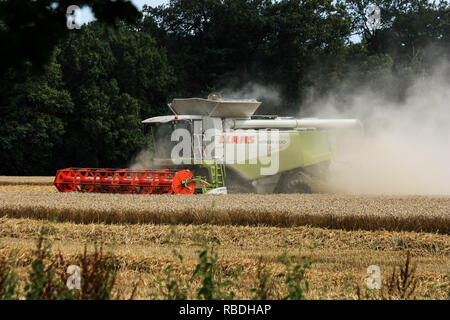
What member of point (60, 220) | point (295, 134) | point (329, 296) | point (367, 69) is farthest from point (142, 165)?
point (367, 69)

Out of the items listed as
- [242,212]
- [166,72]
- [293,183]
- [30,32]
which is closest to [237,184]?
[293,183]

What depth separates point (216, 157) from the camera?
45.2 feet

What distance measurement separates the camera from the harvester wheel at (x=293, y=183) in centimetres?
1474

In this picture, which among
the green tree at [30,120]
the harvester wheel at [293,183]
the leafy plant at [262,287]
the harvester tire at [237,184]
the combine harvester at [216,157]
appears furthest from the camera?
the green tree at [30,120]

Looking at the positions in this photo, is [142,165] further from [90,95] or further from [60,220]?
[90,95]

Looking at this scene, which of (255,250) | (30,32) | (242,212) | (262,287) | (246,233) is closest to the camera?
(30,32)

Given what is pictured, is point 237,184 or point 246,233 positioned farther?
point 237,184

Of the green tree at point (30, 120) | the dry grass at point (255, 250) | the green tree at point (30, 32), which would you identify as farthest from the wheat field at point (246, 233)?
the green tree at point (30, 120)

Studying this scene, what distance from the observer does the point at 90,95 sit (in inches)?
1149

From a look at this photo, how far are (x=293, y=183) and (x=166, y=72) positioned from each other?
20408 millimetres

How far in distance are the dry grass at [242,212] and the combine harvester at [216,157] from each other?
261 cm

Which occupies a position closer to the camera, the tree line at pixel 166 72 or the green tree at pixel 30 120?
the green tree at pixel 30 120

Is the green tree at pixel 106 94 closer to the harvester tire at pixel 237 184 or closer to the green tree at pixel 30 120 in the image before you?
the green tree at pixel 30 120

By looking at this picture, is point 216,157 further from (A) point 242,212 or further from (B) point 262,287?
(B) point 262,287
